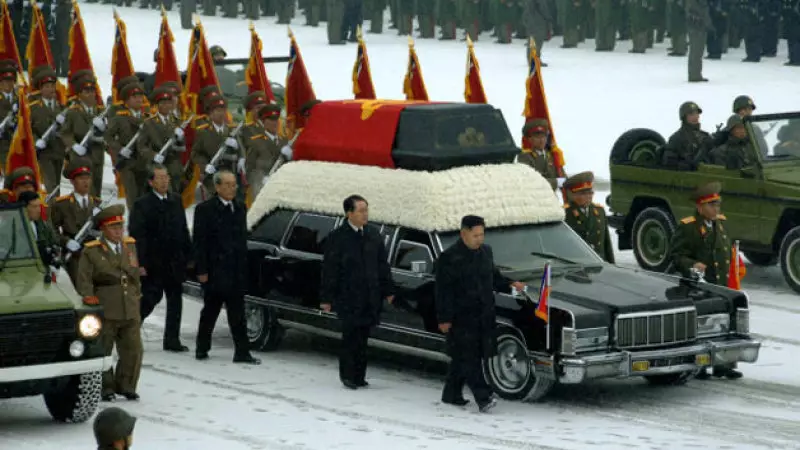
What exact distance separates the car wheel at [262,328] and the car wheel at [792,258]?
18.5 feet

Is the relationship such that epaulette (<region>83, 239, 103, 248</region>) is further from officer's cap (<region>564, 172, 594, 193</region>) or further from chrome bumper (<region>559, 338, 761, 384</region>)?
officer's cap (<region>564, 172, 594, 193</region>)

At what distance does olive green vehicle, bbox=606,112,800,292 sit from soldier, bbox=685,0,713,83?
40.1 feet

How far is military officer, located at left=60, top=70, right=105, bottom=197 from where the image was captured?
74.6 ft

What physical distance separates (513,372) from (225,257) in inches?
114

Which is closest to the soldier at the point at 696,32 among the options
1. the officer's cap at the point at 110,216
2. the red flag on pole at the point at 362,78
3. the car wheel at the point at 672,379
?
the red flag on pole at the point at 362,78

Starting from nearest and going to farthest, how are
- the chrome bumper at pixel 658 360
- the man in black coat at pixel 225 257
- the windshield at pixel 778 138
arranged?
the chrome bumper at pixel 658 360 < the man in black coat at pixel 225 257 < the windshield at pixel 778 138

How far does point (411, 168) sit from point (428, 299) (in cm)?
145

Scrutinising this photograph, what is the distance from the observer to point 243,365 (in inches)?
629

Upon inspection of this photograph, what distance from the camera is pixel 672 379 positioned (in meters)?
15.1

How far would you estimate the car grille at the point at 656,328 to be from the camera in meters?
14.1

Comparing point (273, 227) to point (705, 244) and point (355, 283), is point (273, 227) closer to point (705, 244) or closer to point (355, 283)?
point (355, 283)

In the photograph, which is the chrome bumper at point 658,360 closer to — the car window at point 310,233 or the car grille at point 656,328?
the car grille at point 656,328

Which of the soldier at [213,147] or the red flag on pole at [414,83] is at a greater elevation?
the red flag on pole at [414,83]

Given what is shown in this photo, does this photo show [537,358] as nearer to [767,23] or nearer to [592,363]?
[592,363]
